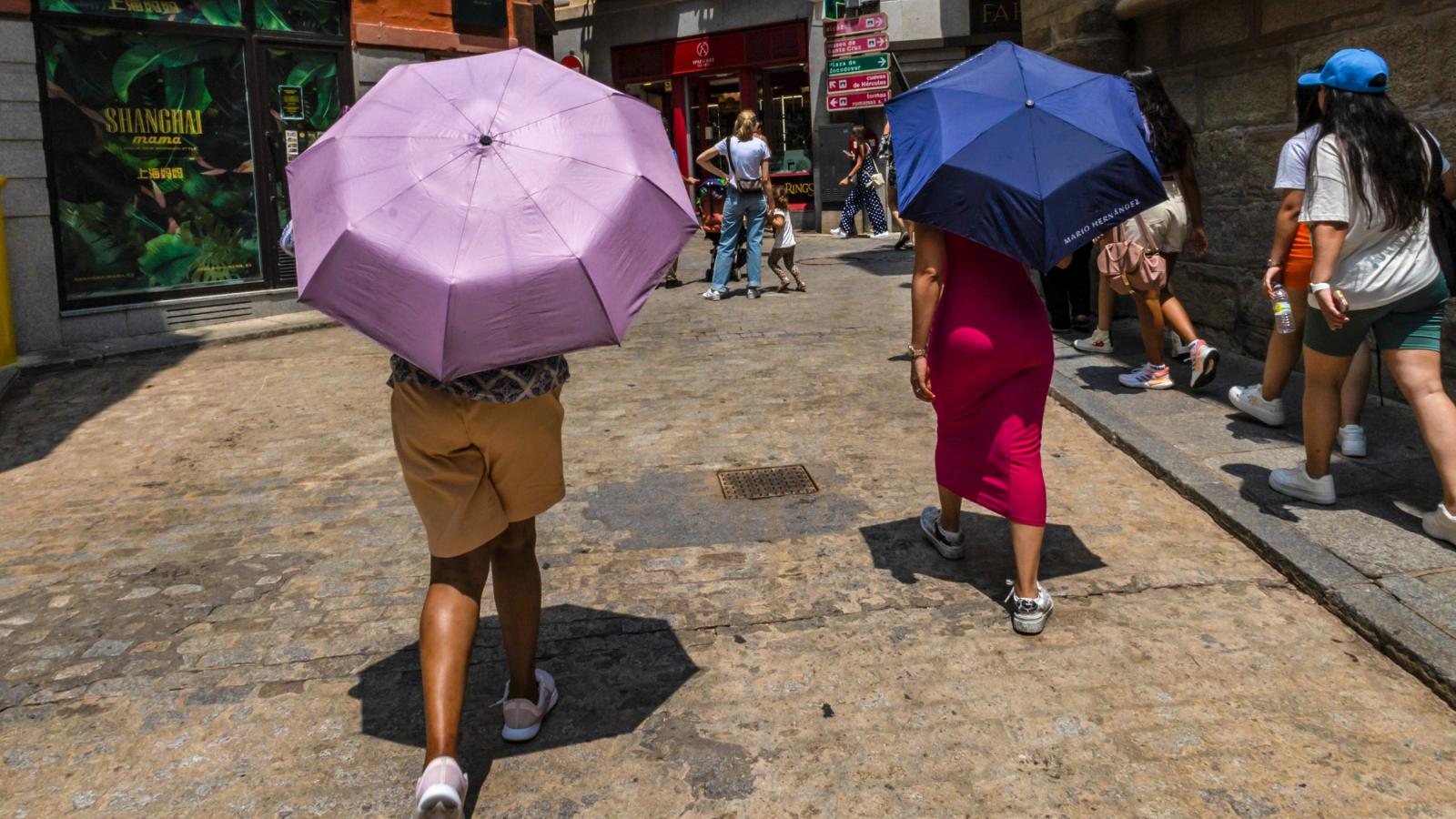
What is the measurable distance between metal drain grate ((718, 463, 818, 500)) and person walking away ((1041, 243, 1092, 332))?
3741 millimetres

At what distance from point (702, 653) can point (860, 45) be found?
1884 cm

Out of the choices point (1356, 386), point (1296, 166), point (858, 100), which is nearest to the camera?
point (1296, 166)

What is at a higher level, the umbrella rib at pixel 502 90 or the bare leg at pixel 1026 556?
the umbrella rib at pixel 502 90

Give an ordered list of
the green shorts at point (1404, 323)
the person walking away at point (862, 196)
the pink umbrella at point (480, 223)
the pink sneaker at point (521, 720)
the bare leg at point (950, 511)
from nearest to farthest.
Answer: the pink umbrella at point (480, 223) < the pink sneaker at point (521, 720) < the green shorts at point (1404, 323) < the bare leg at point (950, 511) < the person walking away at point (862, 196)

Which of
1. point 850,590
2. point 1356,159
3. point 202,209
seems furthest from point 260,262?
point 1356,159

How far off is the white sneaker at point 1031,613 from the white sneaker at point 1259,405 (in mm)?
2719

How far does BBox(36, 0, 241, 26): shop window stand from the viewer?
10.3 m

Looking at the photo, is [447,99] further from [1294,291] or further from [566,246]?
[1294,291]

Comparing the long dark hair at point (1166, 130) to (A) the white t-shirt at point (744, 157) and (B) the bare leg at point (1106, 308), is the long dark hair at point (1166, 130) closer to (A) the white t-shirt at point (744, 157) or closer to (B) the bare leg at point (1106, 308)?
(B) the bare leg at point (1106, 308)

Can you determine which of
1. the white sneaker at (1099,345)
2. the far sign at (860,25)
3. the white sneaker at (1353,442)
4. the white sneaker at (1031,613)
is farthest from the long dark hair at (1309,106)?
→ the far sign at (860,25)

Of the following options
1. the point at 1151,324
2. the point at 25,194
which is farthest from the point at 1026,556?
the point at 25,194

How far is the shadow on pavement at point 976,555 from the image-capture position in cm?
458

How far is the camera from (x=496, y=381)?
298cm

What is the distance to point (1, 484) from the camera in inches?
248
